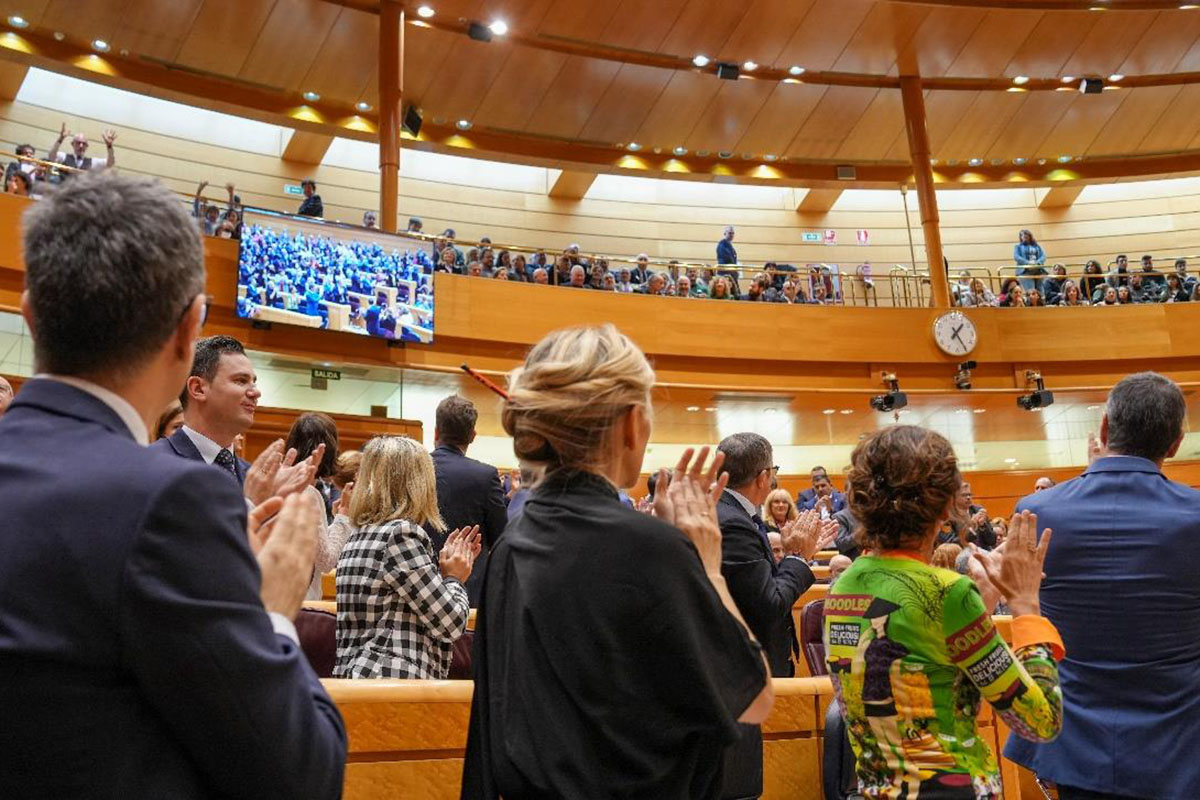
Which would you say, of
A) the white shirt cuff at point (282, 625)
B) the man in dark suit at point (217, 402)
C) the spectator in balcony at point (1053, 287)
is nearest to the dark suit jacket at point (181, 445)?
the man in dark suit at point (217, 402)

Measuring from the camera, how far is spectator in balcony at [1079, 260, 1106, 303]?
14.2 m

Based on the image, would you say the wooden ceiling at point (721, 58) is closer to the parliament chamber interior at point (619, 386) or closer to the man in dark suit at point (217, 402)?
the parliament chamber interior at point (619, 386)

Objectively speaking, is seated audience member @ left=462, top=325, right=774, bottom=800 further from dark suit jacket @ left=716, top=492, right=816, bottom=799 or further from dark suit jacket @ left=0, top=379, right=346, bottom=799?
dark suit jacket @ left=716, top=492, right=816, bottom=799

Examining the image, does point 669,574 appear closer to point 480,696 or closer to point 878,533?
point 480,696

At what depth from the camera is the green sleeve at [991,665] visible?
5.27 ft

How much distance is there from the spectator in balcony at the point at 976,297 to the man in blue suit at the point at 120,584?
14203 millimetres

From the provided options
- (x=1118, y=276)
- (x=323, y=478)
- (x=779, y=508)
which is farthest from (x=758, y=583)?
(x=1118, y=276)

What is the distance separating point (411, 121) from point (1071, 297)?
9.35 metres

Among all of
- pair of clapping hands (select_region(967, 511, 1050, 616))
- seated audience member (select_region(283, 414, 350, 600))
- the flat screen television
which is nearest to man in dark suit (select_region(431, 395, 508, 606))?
seated audience member (select_region(283, 414, 350, 600))

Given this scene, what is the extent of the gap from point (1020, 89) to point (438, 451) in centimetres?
1301

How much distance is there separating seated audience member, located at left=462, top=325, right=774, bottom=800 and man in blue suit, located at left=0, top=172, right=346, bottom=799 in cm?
35

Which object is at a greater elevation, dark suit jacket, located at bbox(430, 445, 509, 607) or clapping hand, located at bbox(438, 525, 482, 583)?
dark suit jacket, located at bbox(430, 445, 509, 607)

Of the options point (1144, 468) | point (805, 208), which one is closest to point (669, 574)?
point (1144, 468)

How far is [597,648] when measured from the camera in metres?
1.35
